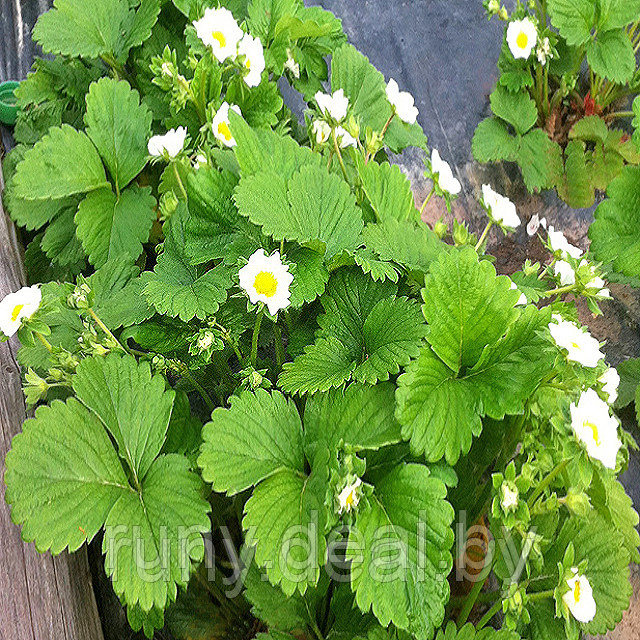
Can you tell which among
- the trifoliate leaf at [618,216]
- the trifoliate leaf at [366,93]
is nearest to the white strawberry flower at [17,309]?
the trifoliate leaf at [366,93]

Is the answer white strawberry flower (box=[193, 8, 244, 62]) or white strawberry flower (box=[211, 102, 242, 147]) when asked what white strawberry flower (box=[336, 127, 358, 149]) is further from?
white strawberry flower (box=[193, 8, 244, 62])

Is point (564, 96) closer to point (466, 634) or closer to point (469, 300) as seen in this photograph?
point (469, 300)

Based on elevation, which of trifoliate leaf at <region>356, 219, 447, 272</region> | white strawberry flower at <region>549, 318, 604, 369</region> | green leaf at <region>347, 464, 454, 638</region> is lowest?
green leaf at <region>347, 464, 454, 638</region>

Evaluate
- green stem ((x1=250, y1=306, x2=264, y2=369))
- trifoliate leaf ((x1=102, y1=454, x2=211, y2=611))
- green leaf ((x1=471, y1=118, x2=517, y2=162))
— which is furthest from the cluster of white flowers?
A: green leaf ((x1=471, y1=118, x2=517, y2=162))

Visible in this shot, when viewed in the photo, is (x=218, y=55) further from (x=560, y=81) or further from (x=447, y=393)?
(x=560, y=81)

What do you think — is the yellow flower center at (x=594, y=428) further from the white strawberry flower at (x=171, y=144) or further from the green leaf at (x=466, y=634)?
the white strawberry flower at (x=171, y=144)

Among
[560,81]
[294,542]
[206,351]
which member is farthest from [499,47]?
[294,542]
